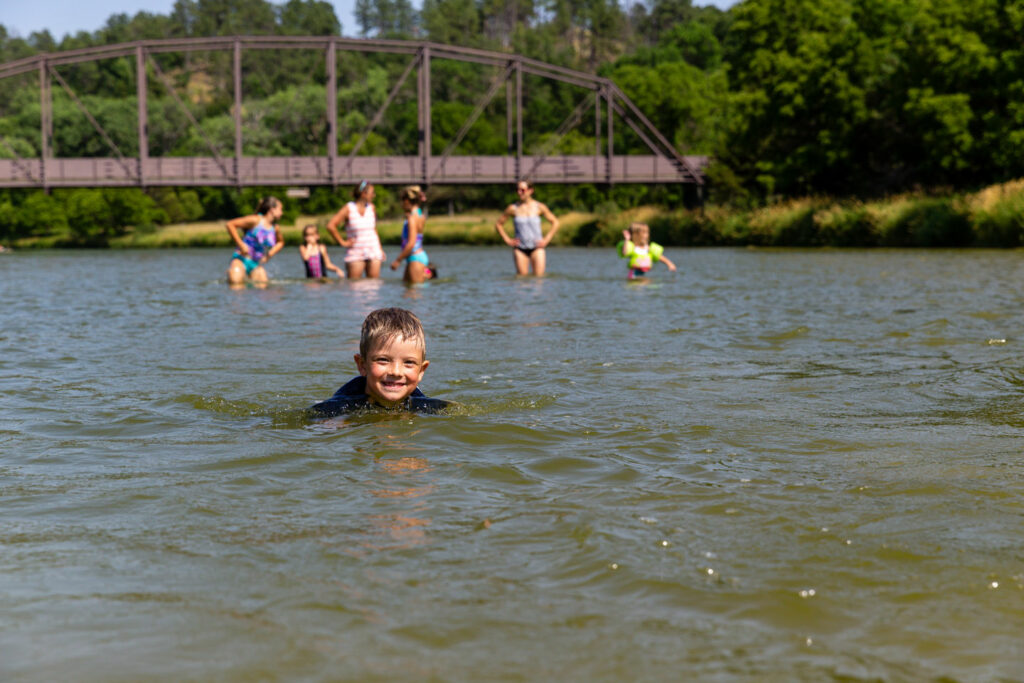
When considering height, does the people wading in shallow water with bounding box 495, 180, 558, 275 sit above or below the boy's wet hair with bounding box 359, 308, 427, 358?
above

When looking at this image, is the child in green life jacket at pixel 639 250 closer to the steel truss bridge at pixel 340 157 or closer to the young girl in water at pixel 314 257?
the young girl in water at pixel 314 257

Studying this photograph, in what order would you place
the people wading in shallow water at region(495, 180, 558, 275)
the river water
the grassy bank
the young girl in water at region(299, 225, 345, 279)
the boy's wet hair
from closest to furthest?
1. the river water
2. the boy's wet hair
3. the people wading in shallow water at region(495, 180, 558, 275)
4. the young girl in water at region(299, 225, 345, 279)
5. the grassy bank

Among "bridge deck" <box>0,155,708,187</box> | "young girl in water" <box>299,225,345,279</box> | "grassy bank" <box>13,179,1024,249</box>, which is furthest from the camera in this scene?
"bridge deck" <box>0,155,708,187</box>

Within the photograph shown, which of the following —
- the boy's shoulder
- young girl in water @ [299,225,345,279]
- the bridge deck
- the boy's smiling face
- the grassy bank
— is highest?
the bridge deck

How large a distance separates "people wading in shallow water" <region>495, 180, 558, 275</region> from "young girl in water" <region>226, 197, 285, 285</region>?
363cm

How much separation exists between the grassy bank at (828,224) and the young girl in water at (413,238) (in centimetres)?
1960

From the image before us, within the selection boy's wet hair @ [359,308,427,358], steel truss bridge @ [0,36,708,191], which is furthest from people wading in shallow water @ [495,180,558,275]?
steel truss bridge @ [0,36,708,191]

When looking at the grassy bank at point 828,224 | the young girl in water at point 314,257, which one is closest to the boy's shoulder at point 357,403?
the young girl in water at point 314,257

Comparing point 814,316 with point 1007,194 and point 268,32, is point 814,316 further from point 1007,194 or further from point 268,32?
point 268,32

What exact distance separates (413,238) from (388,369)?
12.7m

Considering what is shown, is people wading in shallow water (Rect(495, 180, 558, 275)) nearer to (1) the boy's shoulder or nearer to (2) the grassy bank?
(1) the boy's shoulder

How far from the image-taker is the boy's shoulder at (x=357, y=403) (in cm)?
600

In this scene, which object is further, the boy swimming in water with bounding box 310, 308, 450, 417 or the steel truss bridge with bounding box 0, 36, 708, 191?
the steel truss bridge with bounding box 0, 36, 708, 191

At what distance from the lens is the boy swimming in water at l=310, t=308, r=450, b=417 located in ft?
18.8
